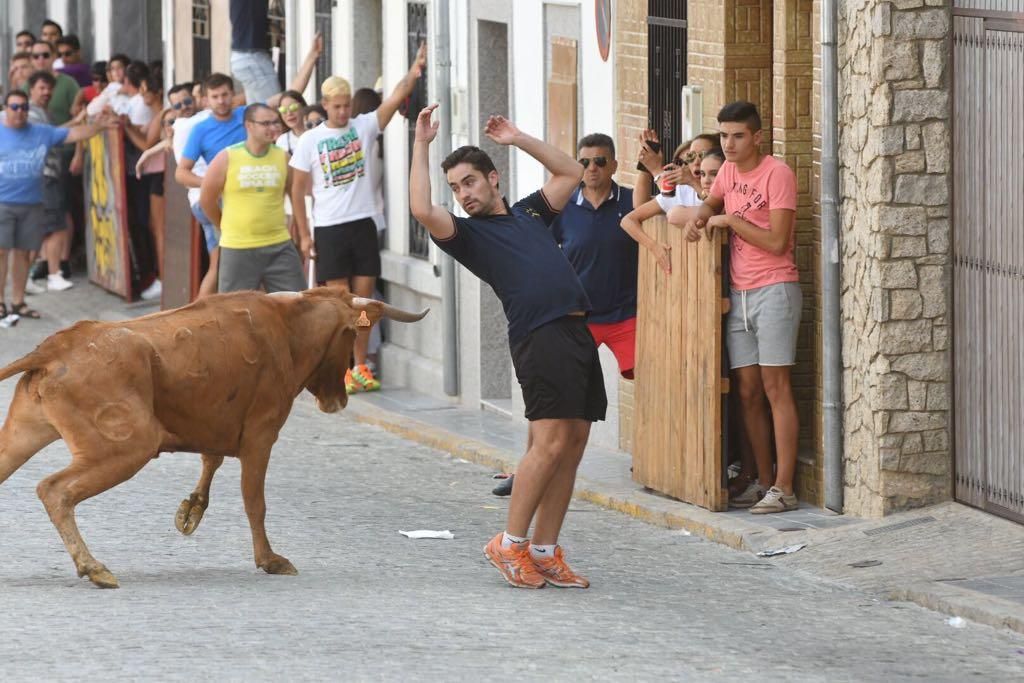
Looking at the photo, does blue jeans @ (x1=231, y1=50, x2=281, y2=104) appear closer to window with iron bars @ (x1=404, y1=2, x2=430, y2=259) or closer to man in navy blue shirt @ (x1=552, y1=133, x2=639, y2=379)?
window with iron bars @ (x1=404, y1=2, x2=430, y2=259)

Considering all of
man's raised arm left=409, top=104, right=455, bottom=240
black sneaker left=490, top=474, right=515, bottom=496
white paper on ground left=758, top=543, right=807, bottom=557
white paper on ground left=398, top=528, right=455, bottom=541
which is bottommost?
white paper on ground left=758, top=543, right=807, bottom=557

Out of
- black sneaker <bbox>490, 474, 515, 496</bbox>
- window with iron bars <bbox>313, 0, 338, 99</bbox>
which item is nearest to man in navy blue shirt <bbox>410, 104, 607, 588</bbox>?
black sneaker <bbox>490, 474, 515, 496</bbox>

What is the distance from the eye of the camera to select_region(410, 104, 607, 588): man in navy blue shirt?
→ 9.77 metres

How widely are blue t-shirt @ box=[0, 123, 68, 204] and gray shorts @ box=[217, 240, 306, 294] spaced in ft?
18.6

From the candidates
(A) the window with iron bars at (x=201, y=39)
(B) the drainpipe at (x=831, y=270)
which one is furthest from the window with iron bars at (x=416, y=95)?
(A) the window with iron bars at (x=201, y=39)

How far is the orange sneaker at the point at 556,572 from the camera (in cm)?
1001

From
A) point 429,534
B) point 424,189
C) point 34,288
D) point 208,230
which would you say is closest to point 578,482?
point 429,534

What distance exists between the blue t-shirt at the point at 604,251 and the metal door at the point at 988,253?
2.03 meters

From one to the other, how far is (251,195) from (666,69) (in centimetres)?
416

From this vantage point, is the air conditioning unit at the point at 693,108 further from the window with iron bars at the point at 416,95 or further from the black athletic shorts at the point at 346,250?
the window with iron bars at the point at 416,95

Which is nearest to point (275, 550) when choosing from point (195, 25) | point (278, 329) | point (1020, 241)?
point (278, 329)

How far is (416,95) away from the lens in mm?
17734

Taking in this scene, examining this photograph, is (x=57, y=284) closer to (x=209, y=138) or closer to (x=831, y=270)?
(x=209, y=138)

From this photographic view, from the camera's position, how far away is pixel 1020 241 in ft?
35.0
